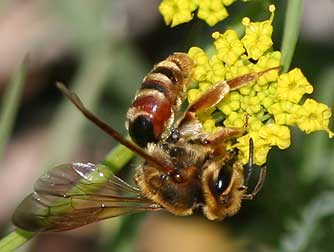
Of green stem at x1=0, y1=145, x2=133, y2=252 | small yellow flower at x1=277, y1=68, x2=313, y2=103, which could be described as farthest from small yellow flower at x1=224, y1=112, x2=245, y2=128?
green stem at x1=0, y1=145, x2=133, y2=252

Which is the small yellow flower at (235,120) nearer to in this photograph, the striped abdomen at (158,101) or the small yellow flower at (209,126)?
the small yellow flower at (209,126)

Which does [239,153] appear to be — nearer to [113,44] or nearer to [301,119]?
[301,119]

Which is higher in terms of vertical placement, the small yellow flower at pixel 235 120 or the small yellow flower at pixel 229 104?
the small yellow flower at pixel 229 104

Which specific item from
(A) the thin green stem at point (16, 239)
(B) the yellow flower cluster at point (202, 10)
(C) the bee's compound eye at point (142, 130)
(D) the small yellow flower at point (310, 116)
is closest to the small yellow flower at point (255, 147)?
(D) the small yellow flower at point (310, 116)

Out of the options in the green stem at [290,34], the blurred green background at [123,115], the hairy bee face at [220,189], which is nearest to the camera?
the hairy bee face at [220,189]

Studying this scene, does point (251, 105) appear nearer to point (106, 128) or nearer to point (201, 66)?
point (201, 66)

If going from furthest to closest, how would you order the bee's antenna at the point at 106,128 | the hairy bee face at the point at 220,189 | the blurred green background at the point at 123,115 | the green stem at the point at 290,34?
the blurred green background at the point at 123,115, the green stem at the point at 290,34, the hairy bee face at the point at 220,189, the bee's antenna at the point at 106,128
